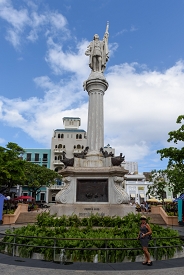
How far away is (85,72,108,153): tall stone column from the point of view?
1955 centimetres

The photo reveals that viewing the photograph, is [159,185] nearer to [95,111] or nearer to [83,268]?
[95,111]

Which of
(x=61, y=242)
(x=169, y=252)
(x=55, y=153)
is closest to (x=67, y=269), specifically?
(x=61, y=242)

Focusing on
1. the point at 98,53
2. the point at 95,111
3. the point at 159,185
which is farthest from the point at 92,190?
the point at 159,185

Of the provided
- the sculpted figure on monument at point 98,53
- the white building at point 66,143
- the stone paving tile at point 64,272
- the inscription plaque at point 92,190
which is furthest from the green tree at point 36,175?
the stone paving tile at point 64,272

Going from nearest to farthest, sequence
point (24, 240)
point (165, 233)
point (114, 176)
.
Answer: point (24, 240) < point (165, 233) < point (114, 176)

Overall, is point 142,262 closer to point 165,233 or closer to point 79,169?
point 165,233

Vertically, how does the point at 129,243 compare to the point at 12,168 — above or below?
below

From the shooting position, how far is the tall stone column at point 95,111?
19547mm

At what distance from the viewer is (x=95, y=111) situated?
20.2m

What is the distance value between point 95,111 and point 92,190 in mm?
6742

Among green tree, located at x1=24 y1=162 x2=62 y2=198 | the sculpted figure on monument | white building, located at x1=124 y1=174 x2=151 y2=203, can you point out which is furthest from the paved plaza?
white building, located at x1=124 y1=174 x2=151 y2=203

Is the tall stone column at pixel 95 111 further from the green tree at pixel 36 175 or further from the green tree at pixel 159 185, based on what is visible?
the green tree at pixel 36 175

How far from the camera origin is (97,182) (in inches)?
653

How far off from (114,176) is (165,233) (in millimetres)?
6966
